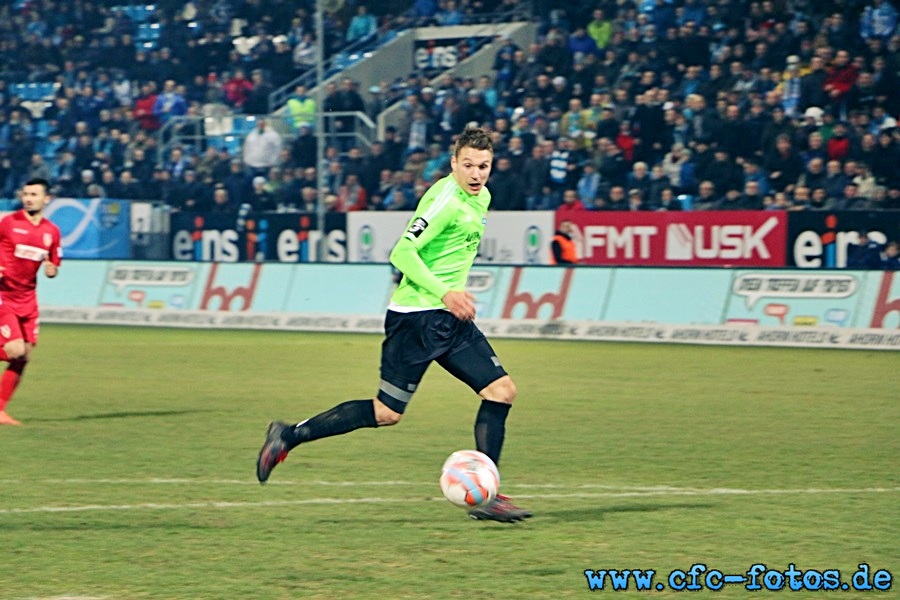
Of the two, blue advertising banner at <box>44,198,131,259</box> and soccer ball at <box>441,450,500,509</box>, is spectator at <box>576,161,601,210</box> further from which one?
soccer ball at <box>441,450,500,509</box>

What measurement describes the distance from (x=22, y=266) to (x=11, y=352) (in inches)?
27.9

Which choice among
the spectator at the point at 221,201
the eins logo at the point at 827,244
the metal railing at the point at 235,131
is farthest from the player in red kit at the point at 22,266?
the metal railing at the point at 235,131

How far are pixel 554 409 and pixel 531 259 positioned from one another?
428 inches

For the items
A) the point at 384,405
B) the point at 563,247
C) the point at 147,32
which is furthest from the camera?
the point at 147,32

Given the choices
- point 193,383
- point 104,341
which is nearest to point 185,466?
point 193,383

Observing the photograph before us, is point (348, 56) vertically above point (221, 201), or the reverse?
point (348, 56)

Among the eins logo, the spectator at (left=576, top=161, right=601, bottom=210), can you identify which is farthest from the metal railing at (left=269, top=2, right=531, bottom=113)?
the eins logo

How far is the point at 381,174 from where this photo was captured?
88.4 feet

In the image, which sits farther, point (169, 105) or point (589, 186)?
point (169, 105)

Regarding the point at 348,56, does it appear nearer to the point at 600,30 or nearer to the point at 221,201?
the point at 221,201

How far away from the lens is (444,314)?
7.63 m

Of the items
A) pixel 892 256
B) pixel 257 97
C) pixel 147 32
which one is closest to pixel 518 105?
pixel 257 97

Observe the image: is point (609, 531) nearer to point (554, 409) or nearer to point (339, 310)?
point (554, 409)

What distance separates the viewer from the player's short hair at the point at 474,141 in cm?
752
